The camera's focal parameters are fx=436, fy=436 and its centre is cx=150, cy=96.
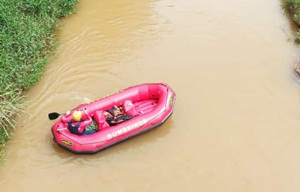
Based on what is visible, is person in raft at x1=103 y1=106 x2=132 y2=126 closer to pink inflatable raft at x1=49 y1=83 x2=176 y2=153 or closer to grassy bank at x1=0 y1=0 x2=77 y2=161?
pink inflatable raft at x1=49 y1=83 x2=176 y2=153

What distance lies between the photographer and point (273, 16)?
1049 cm

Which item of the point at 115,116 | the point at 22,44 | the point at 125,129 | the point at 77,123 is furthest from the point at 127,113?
the point at 22,44

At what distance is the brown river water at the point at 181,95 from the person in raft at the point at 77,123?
1.30ft

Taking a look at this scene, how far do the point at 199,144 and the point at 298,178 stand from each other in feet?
5.38

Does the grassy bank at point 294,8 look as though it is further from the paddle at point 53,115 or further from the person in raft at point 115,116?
the paddle at point 53,115

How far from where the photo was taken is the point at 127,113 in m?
7.45

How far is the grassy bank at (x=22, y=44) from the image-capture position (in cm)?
759

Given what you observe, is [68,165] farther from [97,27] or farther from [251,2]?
[251,2]

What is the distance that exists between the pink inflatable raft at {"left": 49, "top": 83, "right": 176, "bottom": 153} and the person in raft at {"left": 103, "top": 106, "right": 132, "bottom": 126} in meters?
0.07

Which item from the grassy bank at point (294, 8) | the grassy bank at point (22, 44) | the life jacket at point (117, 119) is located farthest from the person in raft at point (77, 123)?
the grassy bank at point (294, 8)

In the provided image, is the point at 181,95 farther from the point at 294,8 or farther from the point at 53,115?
the point at 294,8

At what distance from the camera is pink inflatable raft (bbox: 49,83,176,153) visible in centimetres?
699

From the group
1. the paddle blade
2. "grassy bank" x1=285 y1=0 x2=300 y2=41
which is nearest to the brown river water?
"grassy bank" x1=285 y1=0 x2=300 y2=41

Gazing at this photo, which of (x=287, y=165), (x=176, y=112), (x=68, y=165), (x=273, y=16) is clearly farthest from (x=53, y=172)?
(x=273, y=16)
